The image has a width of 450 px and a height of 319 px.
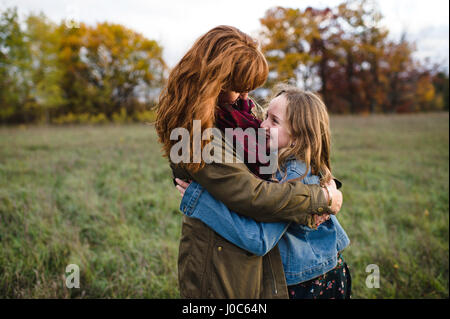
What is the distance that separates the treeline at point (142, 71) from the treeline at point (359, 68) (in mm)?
73

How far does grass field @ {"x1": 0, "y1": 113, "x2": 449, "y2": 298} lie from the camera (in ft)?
8.59

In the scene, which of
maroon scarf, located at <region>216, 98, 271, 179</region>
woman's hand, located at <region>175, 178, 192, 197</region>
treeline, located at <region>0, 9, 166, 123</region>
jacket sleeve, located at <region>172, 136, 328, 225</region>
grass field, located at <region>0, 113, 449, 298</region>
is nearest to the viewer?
jacket sleeve, located at <region>172, 136, 328, 225</region>

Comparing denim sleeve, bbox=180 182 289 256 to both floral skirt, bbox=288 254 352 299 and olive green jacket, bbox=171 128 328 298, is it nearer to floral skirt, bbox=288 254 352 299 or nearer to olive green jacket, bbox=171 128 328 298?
olive green jacket, bbox=171 128 328 298

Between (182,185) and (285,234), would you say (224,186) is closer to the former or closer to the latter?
(182,185)

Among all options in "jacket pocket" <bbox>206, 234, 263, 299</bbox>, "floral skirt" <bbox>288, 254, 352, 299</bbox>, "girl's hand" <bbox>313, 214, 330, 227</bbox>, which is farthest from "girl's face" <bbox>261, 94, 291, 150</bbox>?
"floral skirt" <bbox>288, 254, 352, 299</bbox>

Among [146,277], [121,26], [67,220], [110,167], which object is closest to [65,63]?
[121,26]

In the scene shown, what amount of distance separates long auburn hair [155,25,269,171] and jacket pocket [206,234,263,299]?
39 centimetres

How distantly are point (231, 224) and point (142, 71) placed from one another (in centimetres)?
2485

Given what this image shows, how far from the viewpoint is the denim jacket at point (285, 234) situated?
3.91ft

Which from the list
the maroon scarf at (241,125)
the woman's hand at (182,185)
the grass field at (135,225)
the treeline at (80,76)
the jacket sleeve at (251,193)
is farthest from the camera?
the treeline at (80,76)

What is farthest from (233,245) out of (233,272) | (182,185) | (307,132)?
(307,132)

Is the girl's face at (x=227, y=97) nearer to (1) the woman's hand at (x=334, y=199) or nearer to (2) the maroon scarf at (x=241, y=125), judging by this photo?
(2) the maroon scarf at (x=241, y=125)

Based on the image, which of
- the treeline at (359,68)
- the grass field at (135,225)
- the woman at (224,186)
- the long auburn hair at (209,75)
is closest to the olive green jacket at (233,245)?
the woman at (224,186)
